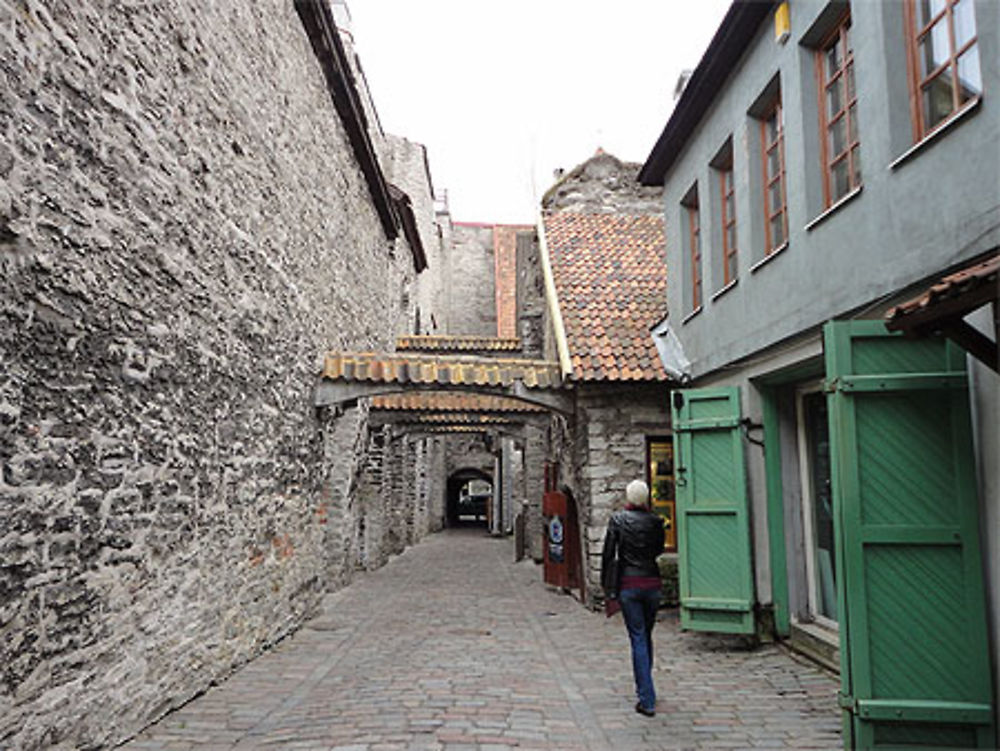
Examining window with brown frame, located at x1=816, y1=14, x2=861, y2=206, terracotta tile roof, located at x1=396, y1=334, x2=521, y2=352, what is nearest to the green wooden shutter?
window with brown frame, located at x1=816, y1=14, x2=861, y2=206

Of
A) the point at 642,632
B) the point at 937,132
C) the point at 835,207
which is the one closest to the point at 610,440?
the point at 642,632

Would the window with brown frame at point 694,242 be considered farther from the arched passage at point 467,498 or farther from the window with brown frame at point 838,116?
the arched passage at point 467,498

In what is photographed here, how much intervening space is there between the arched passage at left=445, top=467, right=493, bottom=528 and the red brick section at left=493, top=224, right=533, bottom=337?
6.22 meters

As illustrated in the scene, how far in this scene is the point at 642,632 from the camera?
5008 mm

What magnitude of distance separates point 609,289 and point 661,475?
113 inches

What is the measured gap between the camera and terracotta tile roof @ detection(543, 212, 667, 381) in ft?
29.9

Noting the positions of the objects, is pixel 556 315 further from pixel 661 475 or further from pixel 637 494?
pixel 637 494

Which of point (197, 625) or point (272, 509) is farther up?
point (272, 509)

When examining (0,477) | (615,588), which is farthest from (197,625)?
(615,588)

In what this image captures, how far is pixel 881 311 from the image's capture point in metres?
4.68

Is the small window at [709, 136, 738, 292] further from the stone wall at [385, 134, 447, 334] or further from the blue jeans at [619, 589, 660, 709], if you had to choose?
the stone wall at [385, 134, 447, 334]

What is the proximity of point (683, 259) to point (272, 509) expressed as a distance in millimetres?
5472

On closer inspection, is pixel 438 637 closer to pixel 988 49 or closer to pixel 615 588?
pixel 615 588

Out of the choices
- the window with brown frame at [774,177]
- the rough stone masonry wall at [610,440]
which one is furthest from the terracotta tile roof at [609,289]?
the window with brown frame at [774,177]
